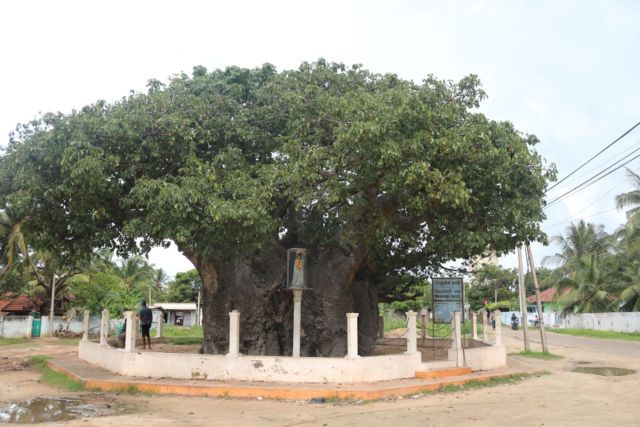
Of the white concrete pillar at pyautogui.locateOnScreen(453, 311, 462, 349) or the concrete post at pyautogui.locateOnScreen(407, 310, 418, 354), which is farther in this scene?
the white concrete pillar at pyautogui.locateOnScreen(453, 311, 462, 349)

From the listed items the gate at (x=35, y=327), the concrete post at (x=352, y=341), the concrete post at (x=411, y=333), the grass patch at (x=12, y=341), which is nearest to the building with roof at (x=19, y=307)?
the gate at (x=35, y=327)

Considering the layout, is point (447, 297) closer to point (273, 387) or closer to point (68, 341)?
point (273, 387)

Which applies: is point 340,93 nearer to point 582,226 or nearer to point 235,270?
point 235,270

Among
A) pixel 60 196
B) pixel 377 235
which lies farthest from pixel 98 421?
pixel 377 235

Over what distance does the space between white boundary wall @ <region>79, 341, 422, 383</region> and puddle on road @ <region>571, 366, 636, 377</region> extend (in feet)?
18.6

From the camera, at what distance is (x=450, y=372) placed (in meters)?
13.7

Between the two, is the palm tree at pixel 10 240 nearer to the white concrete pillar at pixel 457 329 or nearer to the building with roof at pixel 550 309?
the white concrete pillar at pixel 457 329

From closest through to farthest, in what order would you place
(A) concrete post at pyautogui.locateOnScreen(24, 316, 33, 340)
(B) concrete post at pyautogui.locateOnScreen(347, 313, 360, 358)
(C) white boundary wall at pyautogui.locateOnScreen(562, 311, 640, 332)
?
1. (B) concrete post at pyautogui.locateOnScreen(347, 313, 360, 358)
2. (A) concrete post at pyautogui.locateOnScreen(24, 316, 33, 340)
3. (C) white boundary wall at pyautogui.locateOnScreen(562, 311, 640, 332)

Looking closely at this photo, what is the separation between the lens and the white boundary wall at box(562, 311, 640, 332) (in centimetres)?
3656

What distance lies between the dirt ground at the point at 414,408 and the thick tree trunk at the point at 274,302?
364 centimetres

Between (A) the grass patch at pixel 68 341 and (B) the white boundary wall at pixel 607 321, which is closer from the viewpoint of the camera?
(A) the grass patch at pixel 68 341

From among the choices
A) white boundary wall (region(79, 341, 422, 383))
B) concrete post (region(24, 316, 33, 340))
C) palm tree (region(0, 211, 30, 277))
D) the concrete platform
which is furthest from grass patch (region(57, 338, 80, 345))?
white boundary wall (region(79, 341, 422, 383))

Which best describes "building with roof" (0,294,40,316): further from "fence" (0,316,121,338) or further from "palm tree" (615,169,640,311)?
"palm tree" (615,169,640,311)

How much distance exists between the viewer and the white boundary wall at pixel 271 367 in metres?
11.8
